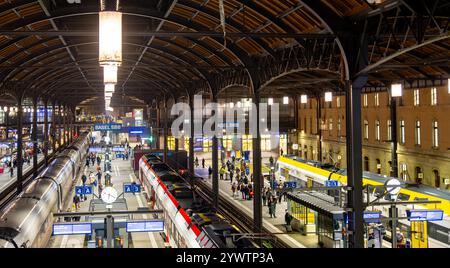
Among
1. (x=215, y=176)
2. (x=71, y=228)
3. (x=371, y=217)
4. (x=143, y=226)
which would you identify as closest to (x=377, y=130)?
(x=215, y=176)

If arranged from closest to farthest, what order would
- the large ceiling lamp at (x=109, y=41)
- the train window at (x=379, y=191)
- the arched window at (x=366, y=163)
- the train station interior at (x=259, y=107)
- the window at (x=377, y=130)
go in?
1. the large ceiling lamp at (x=109, y=41)
2. the train station interior at (x=259, y=107)
3. the train window at (x=379, y=191)
4. the window at (x=377, y=130)
5. the arched window at (x=366, y=163)

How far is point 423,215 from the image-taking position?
17516 mm

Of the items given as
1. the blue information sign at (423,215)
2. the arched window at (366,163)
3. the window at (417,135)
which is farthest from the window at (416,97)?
the blue information sign at (423,215)

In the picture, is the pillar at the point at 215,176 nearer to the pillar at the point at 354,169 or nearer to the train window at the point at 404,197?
the train window at the point at 404,197

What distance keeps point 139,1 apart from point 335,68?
8443 mm

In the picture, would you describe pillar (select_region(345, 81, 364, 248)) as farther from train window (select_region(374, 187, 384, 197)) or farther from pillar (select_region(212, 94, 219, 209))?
pillar (select_region(212, 94, 219, 209))

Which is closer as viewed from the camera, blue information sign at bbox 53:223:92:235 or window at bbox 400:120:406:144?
blue information sign at bbox 53:223:92:235

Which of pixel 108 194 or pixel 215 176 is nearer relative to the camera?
pixel 108 194

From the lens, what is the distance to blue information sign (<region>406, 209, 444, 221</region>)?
17359 mm

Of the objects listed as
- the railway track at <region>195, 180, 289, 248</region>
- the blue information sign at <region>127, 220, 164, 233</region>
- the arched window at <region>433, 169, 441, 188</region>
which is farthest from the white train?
the arched window at <region>433, 169, 441, 188</region>

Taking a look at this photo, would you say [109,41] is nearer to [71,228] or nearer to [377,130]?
[71,228]

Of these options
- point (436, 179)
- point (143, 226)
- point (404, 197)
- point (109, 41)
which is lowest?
point (436, 179)

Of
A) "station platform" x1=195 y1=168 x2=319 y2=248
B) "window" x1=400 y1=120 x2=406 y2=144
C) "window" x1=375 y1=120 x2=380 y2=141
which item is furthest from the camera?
"window" x1=375 y1=120 x2=380 y2=141

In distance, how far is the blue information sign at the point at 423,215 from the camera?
17359 millimetres
